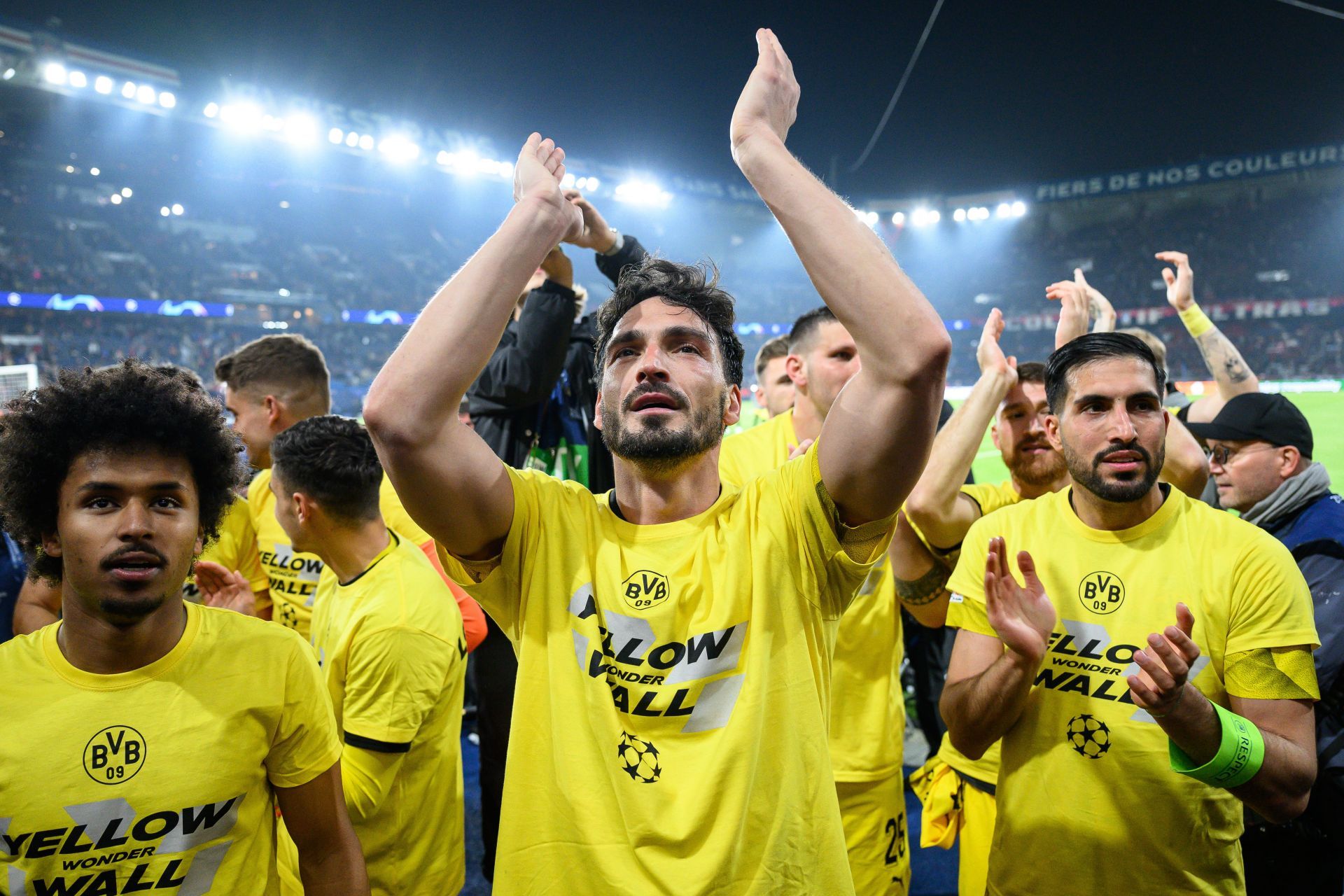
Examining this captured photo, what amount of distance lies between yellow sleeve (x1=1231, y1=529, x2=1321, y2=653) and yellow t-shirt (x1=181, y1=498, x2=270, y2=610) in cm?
381

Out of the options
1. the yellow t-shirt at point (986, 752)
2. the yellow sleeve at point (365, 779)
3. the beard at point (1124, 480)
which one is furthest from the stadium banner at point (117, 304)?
the beard at point (1124, 480)

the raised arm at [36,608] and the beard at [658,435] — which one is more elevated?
the beard at [658,435]

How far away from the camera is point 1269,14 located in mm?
22828

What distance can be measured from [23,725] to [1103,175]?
46346mm

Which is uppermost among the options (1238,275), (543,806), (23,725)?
(1238,275)

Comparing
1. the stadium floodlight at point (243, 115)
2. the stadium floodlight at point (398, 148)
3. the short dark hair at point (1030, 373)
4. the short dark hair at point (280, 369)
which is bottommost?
the short dark hair at point (1030, 373)

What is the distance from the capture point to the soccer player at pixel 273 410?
375 centimetres

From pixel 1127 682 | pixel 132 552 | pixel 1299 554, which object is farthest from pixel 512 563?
pixel 1299 554

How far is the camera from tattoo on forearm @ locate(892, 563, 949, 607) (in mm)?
3113

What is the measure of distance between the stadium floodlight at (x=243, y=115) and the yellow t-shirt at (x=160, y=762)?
33.6 meters

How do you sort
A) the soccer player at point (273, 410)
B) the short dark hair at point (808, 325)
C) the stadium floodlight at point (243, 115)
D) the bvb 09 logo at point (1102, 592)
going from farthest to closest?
the stadium floodlight at point (243, 115) → the short dark hair at point (808, 325) → the soccer player at point (273, 410) → the bvb 09 logo at point (1102, 592)

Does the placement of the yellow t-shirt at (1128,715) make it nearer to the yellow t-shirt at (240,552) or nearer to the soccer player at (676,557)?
the soccer player at (676,557)

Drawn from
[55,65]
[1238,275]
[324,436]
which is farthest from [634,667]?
[1238,275]

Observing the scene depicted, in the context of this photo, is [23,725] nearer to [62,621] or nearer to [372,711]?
[62,621]
